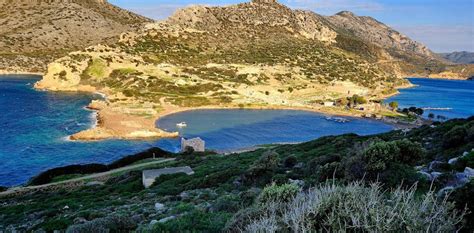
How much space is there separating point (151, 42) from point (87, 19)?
52141mm

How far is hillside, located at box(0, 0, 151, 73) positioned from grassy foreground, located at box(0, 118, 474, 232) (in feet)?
498

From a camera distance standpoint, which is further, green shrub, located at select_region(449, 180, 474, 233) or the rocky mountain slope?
the rocky mountain slope

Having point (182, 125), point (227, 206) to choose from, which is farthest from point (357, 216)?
point (182, 125)

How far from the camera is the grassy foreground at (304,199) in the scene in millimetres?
5648

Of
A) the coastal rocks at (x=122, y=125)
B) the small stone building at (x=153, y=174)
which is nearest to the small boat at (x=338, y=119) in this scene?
the coastal rocks at (x=122, y=125)

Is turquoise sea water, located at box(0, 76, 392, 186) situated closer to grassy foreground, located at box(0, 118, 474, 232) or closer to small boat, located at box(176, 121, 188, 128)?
small boat, located at box(176, 121, 188, 128)

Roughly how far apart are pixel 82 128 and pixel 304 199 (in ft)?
229

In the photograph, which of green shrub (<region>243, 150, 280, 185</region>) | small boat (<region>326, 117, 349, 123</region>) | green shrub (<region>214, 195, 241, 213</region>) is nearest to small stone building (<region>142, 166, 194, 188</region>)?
green shrub (<region>243, 150, 280, 185</region>)

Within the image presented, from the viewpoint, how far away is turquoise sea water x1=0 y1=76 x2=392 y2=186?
52.4m

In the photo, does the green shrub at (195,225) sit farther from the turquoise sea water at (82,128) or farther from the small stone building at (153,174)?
the turquoise sea water at (82,128)

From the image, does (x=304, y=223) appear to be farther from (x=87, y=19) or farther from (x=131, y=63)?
(x=87, y=19)

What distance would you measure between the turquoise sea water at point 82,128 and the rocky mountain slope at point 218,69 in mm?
5051

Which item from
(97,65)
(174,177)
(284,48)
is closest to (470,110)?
(284,48)

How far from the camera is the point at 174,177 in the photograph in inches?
980
